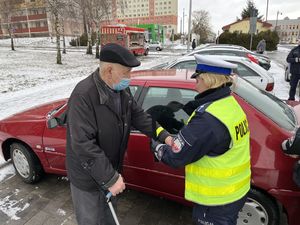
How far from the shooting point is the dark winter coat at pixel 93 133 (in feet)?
5.69

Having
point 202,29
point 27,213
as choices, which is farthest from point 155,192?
point 202,29

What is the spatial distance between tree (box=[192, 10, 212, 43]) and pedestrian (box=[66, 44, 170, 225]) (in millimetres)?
62880

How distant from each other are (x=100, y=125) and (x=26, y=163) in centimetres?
228

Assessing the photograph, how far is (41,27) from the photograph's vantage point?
6862 cm

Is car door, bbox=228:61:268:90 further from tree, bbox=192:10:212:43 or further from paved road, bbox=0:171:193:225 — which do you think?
tree, bbox=192:10:212:43

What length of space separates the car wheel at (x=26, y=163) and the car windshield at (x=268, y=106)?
266 centimetres

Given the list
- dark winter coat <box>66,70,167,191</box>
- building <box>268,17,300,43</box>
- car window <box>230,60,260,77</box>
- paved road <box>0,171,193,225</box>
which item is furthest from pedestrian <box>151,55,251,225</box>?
building <box>268,17,300,43</box>

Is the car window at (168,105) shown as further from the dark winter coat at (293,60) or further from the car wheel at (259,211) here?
the dark winter coat at (293,60)

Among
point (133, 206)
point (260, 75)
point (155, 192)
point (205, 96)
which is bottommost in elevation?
point (133, 206)

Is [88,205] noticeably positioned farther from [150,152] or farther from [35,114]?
[35,114]

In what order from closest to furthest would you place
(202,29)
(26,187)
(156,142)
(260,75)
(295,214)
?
1. (156,142)
2. (295,214)
3. (26,187)
4. (260,75)
5. (202,29)

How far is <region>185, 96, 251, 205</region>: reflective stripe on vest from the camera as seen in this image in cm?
165

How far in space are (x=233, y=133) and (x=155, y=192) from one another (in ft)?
5.16

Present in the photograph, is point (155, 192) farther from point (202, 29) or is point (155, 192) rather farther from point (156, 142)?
point (202, 29)
